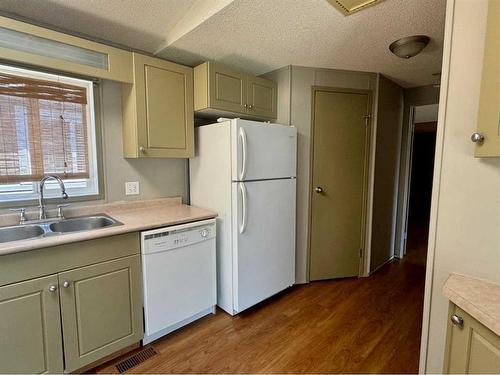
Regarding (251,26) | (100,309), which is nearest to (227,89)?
(251,26)

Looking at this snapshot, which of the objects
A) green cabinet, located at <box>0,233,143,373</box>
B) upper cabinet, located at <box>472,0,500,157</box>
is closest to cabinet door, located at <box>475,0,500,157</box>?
upper cabinet, located at <box>472,0,500,157</box>

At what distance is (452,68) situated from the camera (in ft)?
3.53

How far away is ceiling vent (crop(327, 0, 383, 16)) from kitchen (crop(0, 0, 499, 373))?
0.16ft

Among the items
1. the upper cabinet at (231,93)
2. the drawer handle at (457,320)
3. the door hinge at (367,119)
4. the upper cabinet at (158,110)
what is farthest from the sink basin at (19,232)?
the door hinge at (367,119)

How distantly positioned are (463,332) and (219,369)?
1346 millimetres

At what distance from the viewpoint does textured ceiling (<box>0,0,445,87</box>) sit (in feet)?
5.10

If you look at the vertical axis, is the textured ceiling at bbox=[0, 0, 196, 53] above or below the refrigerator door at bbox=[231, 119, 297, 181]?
above

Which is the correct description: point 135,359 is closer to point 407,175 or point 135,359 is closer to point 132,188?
point 132,188

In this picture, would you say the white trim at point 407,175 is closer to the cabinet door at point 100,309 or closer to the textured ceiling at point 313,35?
the textured ceiling at point 313,35

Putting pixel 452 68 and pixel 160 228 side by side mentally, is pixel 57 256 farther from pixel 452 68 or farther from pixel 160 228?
pixel 452 68

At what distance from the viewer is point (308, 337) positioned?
192cm

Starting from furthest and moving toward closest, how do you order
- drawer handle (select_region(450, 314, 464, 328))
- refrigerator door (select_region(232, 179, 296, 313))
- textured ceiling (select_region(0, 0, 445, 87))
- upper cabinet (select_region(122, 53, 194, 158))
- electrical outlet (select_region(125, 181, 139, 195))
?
electrical outlet (select_region(125, 181, 139, 195)) < refrigerator door (select_region(232, 179, 296, 313)) < upper cabinet (select_region(122, 53, 194, 158)) < textured ceiling (select_region(0, 0, 445, 87)) < drawer handle (select_region(450, 314, 464, 328))

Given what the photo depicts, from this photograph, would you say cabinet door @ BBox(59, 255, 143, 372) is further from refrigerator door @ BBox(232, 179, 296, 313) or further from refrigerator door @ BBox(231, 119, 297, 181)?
refrigerator door @ BBox(231, 119, 297, 181)

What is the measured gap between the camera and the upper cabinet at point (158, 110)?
1.93 m
